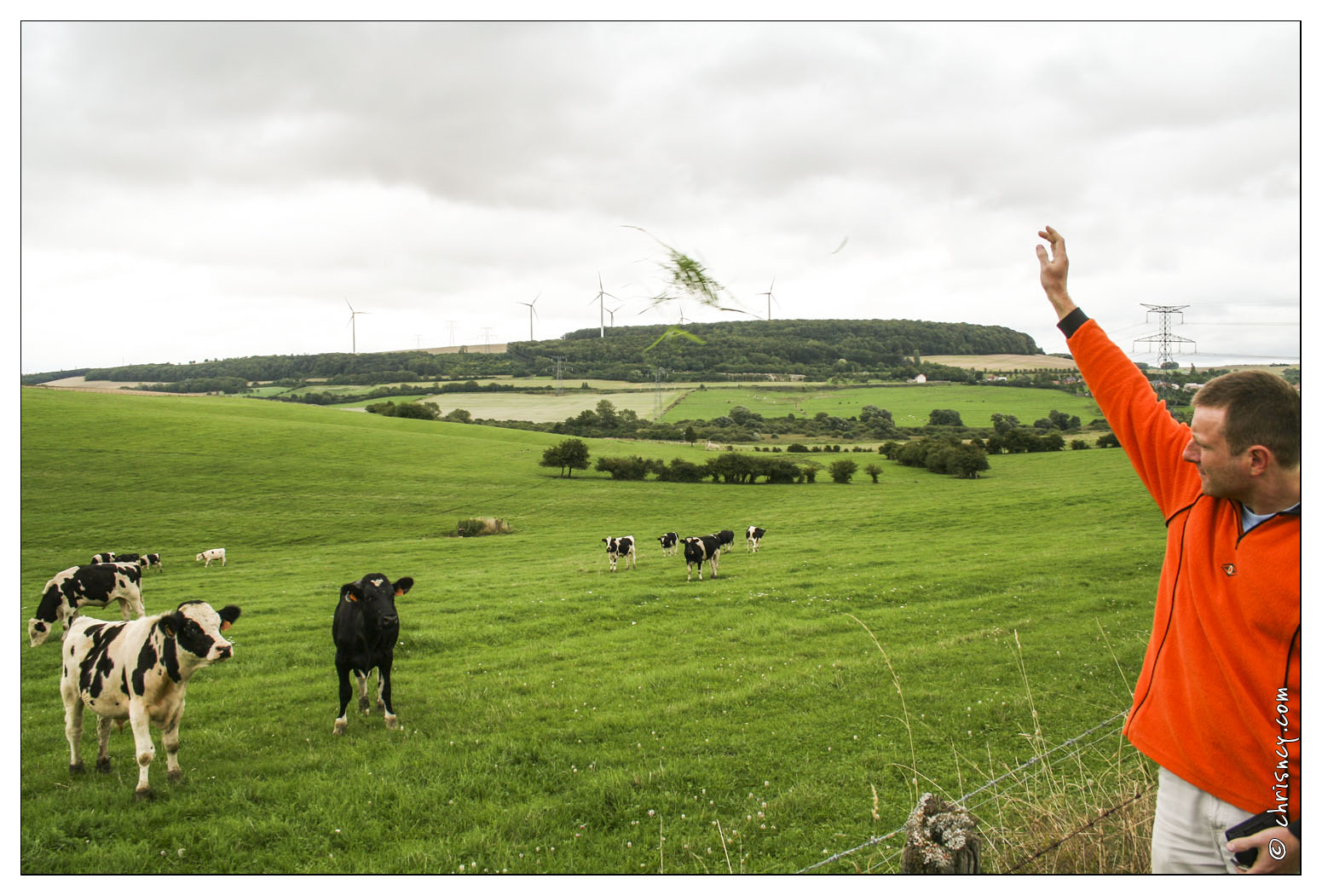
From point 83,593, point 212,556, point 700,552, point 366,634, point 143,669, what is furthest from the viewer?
point 212,556

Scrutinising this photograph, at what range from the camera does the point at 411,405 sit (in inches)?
3406

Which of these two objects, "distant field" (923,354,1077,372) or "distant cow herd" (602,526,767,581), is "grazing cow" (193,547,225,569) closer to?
"distant cow herd" (602,526,767,581)

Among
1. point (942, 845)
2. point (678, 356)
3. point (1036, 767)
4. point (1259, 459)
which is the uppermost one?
point (678, 356)

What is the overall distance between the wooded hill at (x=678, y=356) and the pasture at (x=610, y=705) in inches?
180

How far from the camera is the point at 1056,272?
3.71 metres

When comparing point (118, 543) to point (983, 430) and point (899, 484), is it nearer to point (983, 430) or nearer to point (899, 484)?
point (899, 484)

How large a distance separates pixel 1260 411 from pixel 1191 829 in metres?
1.77

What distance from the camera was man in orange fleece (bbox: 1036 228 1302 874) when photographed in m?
2.62

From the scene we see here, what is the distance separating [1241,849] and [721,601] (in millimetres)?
14952

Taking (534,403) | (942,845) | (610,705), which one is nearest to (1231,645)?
(942,845)

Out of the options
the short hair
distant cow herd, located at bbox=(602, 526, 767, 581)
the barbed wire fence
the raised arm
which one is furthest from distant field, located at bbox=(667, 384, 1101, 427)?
the short hair

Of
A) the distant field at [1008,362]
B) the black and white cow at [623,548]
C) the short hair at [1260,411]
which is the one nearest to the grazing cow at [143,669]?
the short hair at [1260,411]

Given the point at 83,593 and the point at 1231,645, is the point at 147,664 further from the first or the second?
the point at 83,593

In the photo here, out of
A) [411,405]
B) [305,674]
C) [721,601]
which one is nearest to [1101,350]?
[305,674]
